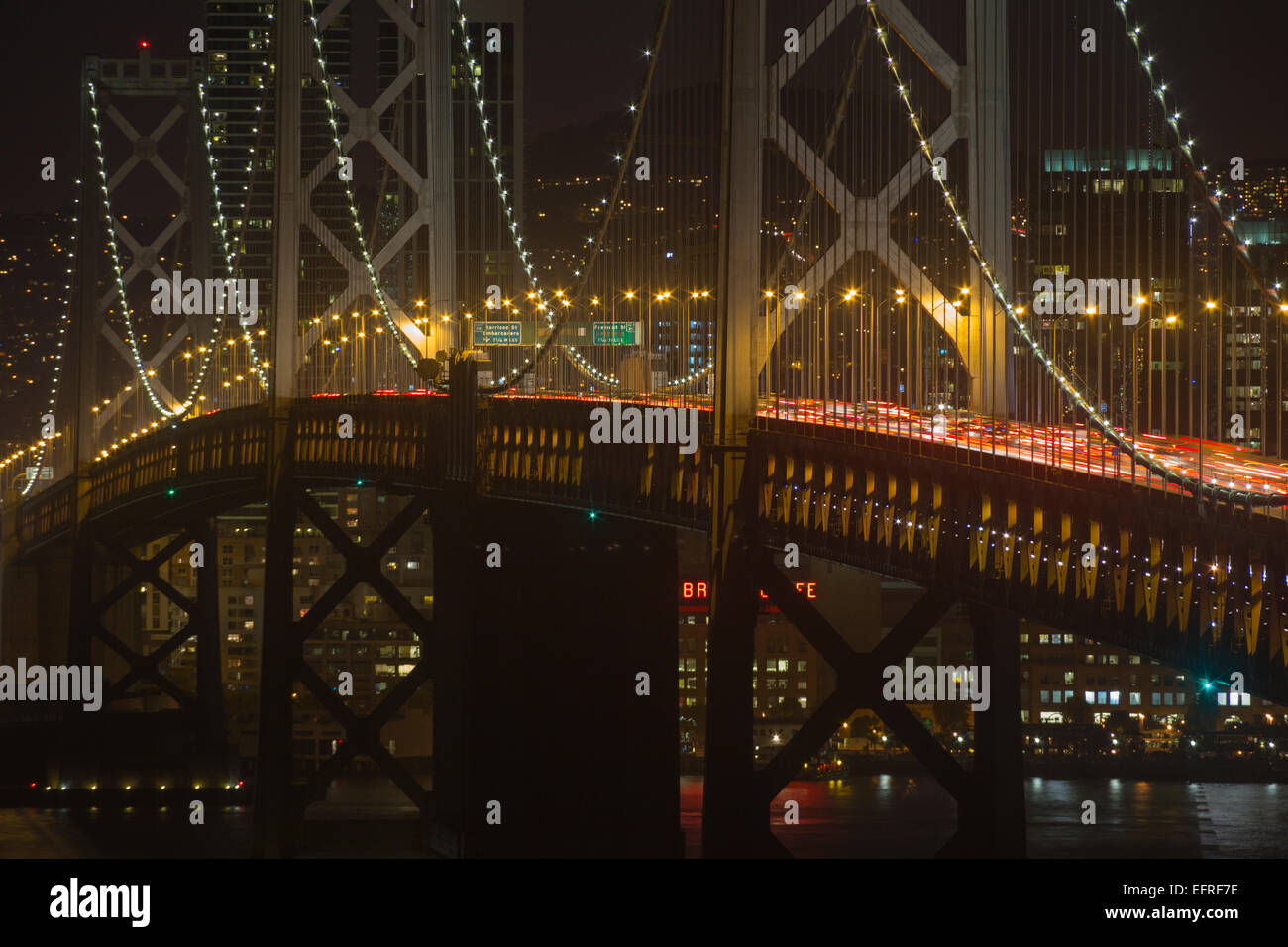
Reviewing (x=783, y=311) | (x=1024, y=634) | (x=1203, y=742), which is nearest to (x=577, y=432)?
(x=783, y=311)

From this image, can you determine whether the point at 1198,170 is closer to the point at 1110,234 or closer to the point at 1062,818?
the point at 1110,234

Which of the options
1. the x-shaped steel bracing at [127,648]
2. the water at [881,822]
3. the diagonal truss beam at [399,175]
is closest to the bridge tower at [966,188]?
the water at [881,822]

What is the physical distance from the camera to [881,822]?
7969cm

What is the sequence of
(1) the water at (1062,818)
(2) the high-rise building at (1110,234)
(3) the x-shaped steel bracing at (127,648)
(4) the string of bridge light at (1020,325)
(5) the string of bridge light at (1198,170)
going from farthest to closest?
1. (1) the water at (1062,818)
2. (3) the x-shaped steel bracing at (127,648)
3. (2) the high-rise building at (1110,234)
4. (5) the string of bridge light at (1198,170)
5. (4) the string of bridge light at (1020,325)

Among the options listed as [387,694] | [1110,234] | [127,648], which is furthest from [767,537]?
[127,648]

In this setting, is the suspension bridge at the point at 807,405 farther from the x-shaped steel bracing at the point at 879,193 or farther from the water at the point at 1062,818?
the water at the point at 1062,818

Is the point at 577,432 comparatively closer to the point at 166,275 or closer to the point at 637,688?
the point at 637,688

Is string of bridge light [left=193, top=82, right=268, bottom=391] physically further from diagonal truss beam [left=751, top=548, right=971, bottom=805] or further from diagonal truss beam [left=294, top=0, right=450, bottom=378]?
diagonal truss beam [left=751, top=548, right=971, bottom=805]

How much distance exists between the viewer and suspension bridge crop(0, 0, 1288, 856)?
67.3ft

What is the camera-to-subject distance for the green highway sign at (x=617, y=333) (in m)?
36.6

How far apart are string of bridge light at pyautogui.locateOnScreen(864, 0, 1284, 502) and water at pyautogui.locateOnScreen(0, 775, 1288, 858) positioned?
14355mm

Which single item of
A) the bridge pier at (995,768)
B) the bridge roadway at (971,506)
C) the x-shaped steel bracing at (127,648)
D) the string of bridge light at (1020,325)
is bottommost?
the x-shaped steel bracing at (127,648)

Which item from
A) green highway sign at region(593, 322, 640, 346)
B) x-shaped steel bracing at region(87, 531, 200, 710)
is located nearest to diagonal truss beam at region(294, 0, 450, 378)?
green highway sign at region(593, 322, 640, 346)

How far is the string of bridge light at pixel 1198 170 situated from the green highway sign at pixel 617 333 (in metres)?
15.0
